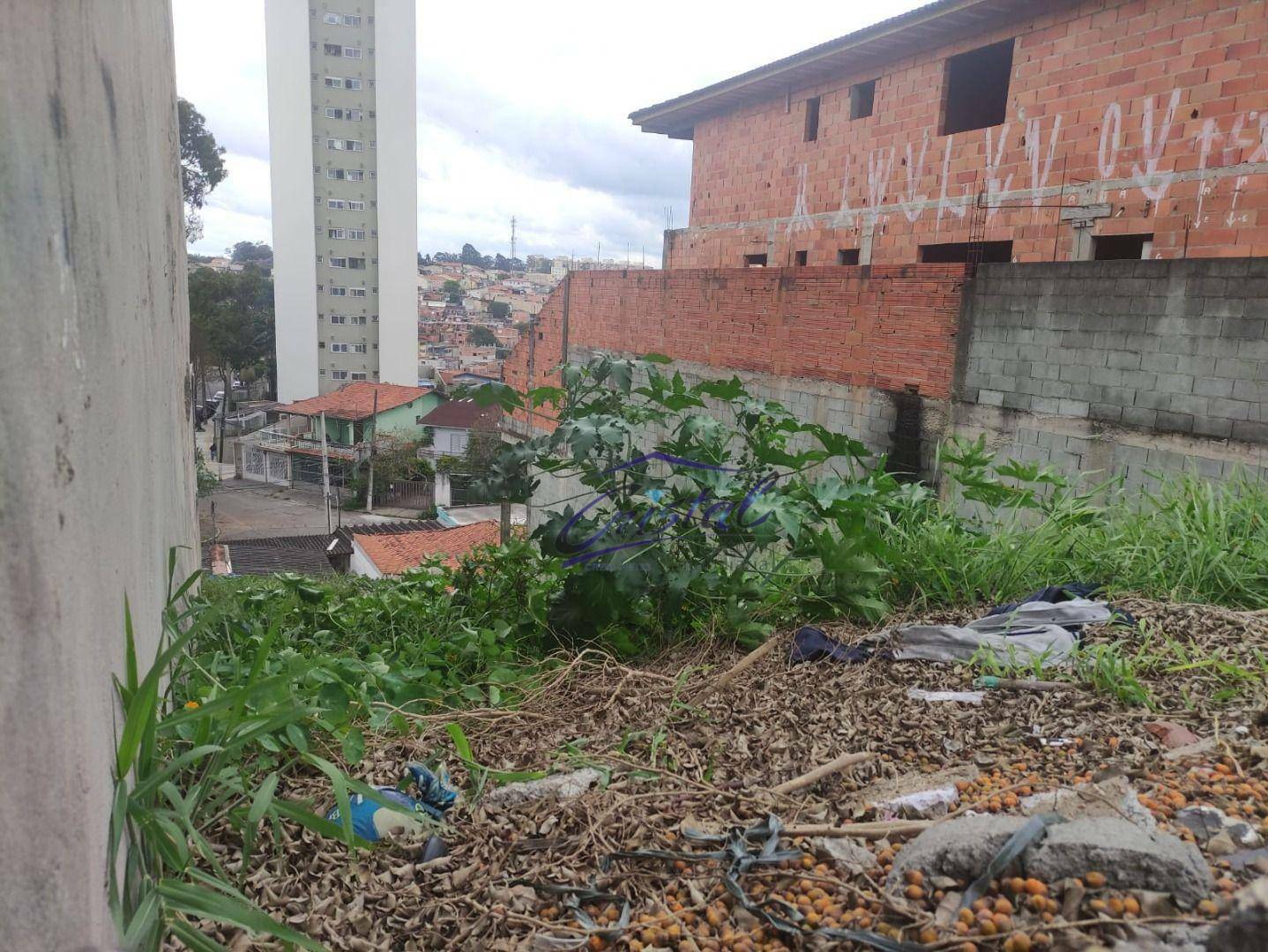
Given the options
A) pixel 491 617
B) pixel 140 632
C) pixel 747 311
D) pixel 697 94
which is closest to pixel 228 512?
pixel 697 94

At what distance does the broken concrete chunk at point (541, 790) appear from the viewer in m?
2.11

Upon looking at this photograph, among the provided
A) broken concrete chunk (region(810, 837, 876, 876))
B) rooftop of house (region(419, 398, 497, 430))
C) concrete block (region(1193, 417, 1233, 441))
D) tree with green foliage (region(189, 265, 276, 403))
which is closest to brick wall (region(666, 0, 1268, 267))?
concrete block (region(1193, 417, 1233, 441))

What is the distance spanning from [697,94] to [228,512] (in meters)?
20.2

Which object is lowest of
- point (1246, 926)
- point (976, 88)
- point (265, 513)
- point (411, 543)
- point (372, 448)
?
point (265, 513)

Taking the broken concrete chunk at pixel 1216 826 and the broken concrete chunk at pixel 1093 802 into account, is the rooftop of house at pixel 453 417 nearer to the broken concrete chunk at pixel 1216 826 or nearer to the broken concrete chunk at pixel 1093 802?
the broken concrete chunk at pixel 1093 802

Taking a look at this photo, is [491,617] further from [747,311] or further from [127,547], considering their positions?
[747,311]

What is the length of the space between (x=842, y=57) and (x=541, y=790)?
37.8ft

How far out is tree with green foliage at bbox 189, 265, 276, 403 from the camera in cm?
2906

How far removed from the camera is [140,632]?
168 centimetres

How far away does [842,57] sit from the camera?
37.2 ft

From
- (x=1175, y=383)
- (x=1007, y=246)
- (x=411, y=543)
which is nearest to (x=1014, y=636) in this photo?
(x=1175, y=383)

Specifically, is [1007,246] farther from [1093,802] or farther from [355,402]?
[355,402]

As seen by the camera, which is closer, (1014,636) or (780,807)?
(780,807)

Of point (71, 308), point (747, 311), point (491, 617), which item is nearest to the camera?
point (71, 308)
